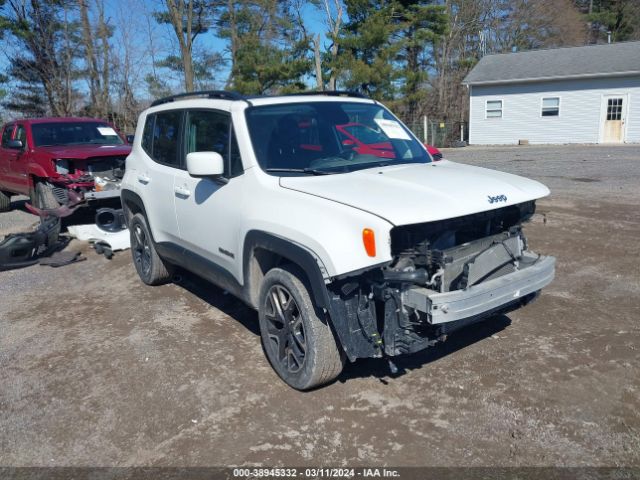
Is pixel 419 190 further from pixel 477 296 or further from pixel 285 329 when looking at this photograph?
pixel 285 329

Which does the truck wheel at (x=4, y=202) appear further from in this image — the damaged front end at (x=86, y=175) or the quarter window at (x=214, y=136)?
the quarter window at (x=214, y=136)

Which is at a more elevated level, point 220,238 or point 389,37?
point 389,37

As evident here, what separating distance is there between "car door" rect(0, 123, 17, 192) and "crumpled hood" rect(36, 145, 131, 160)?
1.29 metres

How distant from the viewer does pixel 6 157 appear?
413 inches

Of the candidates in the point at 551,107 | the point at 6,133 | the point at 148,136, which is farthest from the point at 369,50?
the point at 148,136

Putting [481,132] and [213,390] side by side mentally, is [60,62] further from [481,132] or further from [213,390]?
[213,390]

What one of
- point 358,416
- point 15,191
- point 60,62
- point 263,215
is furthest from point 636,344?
point 60,62

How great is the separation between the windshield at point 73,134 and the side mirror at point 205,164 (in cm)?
670

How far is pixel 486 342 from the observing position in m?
4.43

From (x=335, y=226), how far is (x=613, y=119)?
27407 mm

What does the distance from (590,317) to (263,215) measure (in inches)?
120

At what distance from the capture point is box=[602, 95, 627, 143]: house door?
2609 centimetres

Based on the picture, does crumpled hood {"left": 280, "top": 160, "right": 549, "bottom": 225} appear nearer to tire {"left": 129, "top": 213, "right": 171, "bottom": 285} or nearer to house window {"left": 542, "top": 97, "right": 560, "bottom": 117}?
tire {"left": 129, "top": 213, "right": 171, "bottom": 285}

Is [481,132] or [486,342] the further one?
[481,132]
